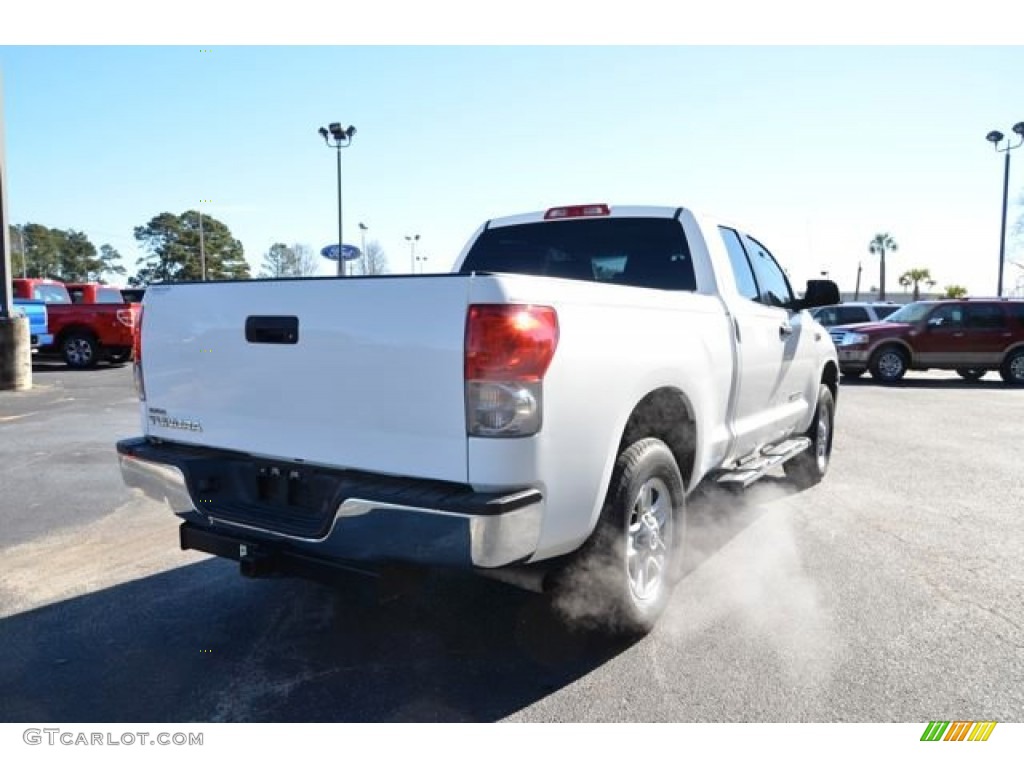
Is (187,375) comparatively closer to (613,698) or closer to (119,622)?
(119,622)

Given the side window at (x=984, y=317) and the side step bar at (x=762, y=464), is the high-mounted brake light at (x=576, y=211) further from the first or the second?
the side window at (x=984, y=317)

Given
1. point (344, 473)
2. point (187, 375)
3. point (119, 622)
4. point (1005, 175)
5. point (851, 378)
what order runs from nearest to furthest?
point (344, 473) → point (187, 375) → point (119, 622) → point (851, 378) → point (1005, 175)

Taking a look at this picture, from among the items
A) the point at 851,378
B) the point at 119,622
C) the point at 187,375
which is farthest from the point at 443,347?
the point at 851,378

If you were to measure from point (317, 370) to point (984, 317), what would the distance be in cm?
1739

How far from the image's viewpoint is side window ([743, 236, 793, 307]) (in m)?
5.07

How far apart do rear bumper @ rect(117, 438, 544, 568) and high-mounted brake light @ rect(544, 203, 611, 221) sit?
2.50 metres

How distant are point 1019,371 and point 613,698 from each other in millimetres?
17193

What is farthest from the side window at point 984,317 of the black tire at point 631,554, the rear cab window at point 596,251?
the black tire at point 631,554

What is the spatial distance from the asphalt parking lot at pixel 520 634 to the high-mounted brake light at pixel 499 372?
0.62 meters

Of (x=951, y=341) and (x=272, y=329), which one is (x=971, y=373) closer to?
(x=951, y=341)

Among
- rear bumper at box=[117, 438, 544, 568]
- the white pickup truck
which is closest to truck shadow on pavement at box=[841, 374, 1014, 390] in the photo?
the white pickup truck

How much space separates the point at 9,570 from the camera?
4109 millimetres

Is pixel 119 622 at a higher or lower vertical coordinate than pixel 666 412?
lower

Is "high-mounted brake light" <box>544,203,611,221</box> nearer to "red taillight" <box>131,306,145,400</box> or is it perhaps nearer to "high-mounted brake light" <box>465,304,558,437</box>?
"high-mounted brake light" <box>465,304,558,437</box>
